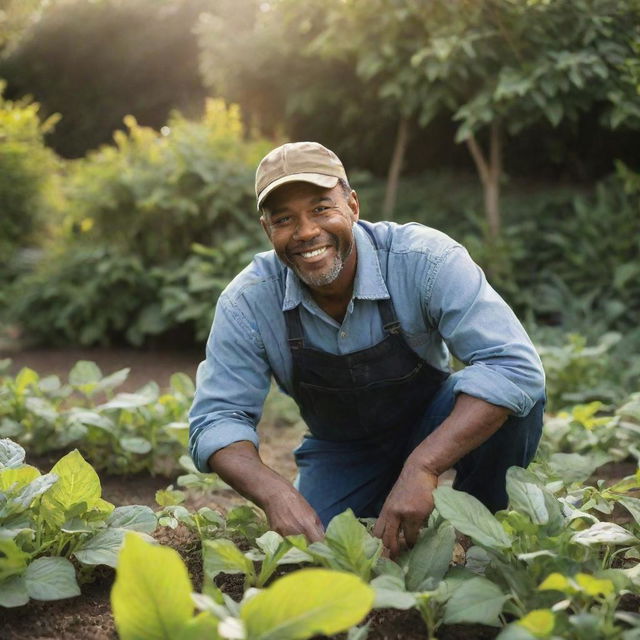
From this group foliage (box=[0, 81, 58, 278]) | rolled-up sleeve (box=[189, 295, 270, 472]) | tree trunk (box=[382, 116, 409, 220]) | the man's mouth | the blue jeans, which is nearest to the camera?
rolled-up sleeve (box=[189, 295, 270, 472])

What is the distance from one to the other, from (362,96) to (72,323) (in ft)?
10.1

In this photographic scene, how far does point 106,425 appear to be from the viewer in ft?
10.8

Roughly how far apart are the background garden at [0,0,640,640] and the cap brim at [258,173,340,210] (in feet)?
3.03

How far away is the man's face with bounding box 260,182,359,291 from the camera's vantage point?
2482 mm

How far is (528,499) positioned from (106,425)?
6.07 feet

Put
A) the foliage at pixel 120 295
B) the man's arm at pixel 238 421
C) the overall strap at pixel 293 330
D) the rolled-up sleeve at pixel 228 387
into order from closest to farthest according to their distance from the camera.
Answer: the man's arm at pixel 238 421 < the rolled-up sleeve at pixel 228 387 < the overall strap at pixel 293 330 < the foliage at pixel 120 295

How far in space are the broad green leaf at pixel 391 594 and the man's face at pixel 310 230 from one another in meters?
0.95

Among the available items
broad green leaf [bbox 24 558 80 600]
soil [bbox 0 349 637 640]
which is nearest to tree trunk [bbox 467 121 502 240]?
soil [bbox 0 349 637 640]

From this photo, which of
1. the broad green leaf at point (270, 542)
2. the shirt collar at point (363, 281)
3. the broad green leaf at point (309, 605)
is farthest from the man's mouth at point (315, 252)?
the broad green leaf at point (309, 605)

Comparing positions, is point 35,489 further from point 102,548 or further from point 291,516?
point 291,516

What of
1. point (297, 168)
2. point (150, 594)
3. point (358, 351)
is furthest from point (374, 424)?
point (150, 594)

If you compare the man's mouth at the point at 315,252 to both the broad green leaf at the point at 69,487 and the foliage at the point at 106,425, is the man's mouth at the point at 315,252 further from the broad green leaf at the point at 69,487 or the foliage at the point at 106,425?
the foliage at the point at 106,425

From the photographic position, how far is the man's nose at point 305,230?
2.47 meters

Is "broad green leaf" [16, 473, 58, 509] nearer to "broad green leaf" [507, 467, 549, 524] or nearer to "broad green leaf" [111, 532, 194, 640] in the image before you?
"broad green leaf" [111, 532, 194, 640]
